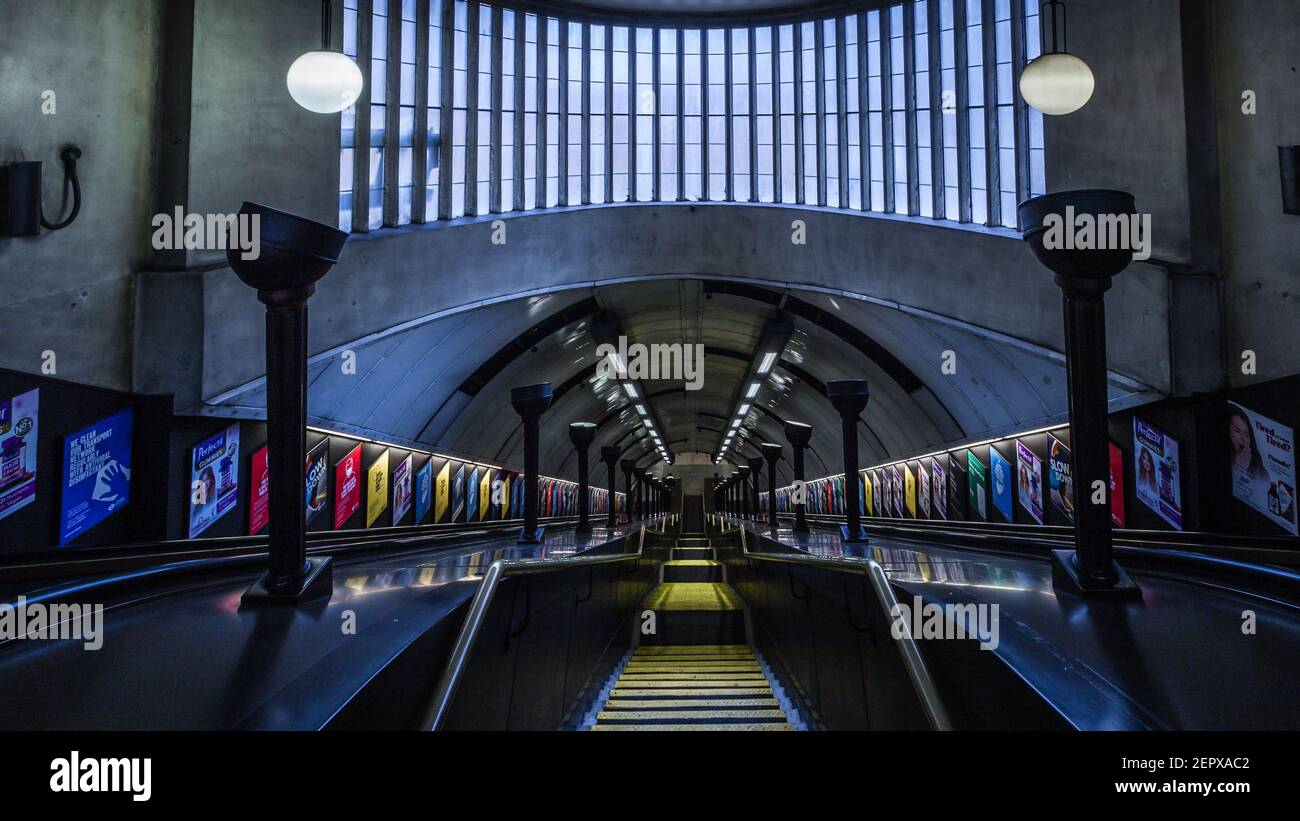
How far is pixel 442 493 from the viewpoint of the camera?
2273 centimetres

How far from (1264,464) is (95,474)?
45.9ft

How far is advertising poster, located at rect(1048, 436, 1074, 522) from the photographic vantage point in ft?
53.4

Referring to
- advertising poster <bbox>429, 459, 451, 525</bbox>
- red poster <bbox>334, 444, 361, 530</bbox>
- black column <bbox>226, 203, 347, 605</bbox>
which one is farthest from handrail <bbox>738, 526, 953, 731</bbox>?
advertising poster <bbox>429, 459, 451, 525</bbox>

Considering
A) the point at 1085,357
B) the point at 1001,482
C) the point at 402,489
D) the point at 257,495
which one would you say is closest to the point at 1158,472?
the point at 1001,482

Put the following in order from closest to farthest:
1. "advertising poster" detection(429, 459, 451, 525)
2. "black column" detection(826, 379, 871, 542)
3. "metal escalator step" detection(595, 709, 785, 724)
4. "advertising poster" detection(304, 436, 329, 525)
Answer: "metal escalator step" detection(595, 709, 785, 724), "black column" detection(826, 379, 871, 542), "advertising poster" detection(304, 436, 329, 525), "advertising poster" detection(429, 459, 451, 525)

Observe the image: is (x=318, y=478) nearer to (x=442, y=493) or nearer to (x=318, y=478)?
(x=318, y=478)

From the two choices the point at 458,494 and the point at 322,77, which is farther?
the point at 458,494

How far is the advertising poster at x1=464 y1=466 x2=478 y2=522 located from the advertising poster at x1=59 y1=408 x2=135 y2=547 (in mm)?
14520

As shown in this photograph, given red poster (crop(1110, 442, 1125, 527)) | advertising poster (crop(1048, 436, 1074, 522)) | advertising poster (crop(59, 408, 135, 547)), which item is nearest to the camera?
advertising poster (crop(59, 408, 135, 547))

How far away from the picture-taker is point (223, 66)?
11977mm

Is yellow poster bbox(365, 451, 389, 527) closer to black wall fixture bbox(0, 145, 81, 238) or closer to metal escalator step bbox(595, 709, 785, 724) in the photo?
black wall fixture bbox(0, 145, 81, 238)

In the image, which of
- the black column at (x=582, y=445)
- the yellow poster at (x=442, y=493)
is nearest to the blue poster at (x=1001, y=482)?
the black column at (x=582, y=445)

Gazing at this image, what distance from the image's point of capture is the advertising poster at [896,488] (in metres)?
28.3

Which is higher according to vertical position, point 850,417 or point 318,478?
point 850,417
